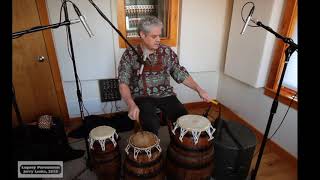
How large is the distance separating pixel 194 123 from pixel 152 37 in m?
0.77

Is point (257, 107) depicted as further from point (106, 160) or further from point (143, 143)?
point (106, 160)

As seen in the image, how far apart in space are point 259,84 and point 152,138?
1.30 meters

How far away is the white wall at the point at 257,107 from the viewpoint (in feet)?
6.18

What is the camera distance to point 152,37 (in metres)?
1.70

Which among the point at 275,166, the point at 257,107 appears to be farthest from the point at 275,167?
the point at 257,107

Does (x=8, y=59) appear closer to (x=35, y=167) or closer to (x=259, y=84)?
(x=35, y=167)

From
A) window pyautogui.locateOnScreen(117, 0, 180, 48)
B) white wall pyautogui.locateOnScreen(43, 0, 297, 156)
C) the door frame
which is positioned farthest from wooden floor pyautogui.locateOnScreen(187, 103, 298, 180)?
the door frame

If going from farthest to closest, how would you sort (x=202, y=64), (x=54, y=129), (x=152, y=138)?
1. (x=202, y=64)
2. (x=54, y=129)
3. (x=152, y=138)

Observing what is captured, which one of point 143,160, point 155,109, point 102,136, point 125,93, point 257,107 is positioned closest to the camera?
point 143,160

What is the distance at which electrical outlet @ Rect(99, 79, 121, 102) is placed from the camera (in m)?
2.47

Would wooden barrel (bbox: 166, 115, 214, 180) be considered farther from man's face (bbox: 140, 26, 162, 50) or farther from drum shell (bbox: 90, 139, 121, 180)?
man's face (bbox: 140, 26, 162, 50)

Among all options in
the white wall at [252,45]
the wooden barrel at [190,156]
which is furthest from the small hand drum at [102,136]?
the white wall at [252,45]

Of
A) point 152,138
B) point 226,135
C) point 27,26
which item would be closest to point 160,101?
point 152,138
